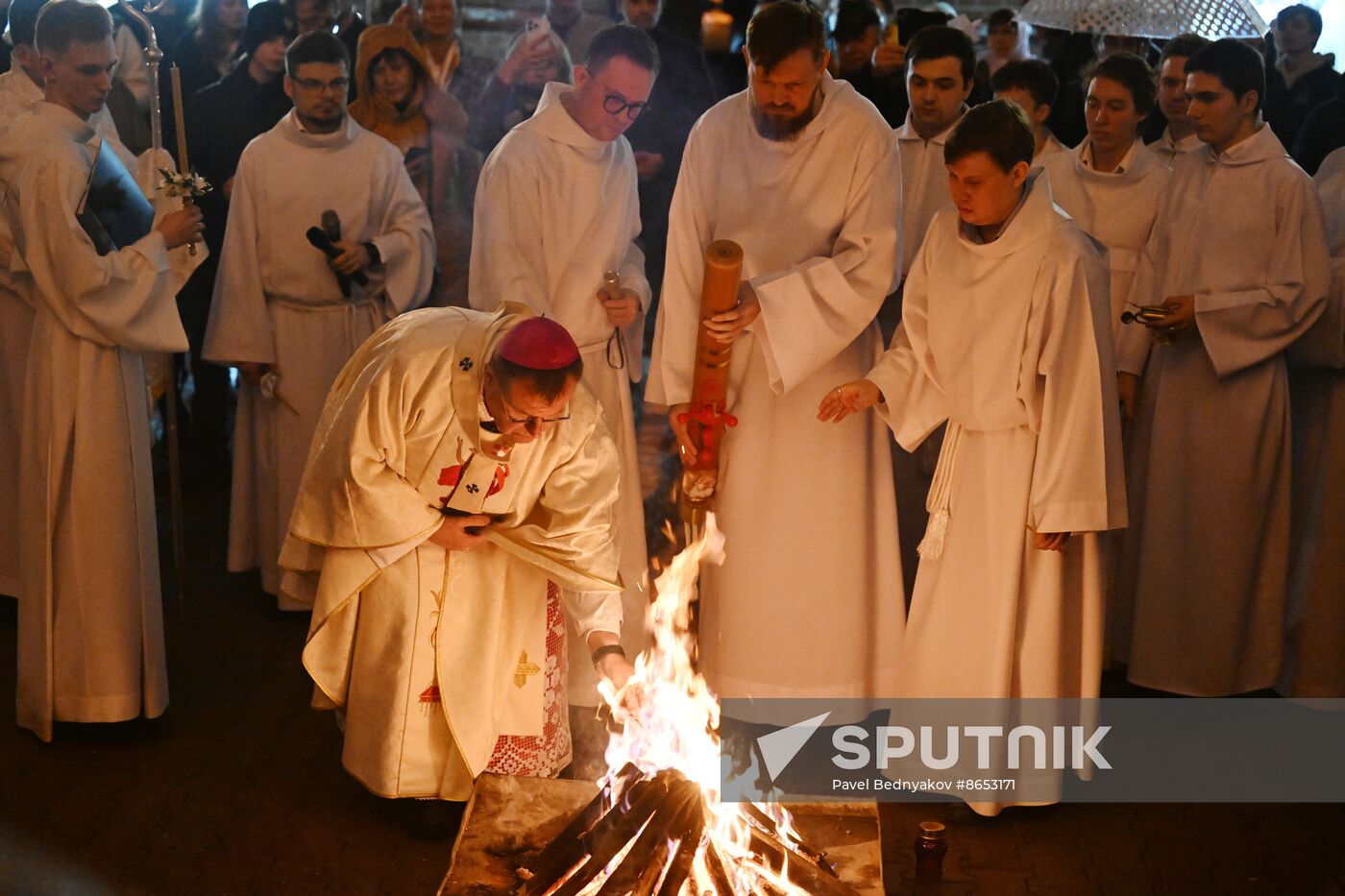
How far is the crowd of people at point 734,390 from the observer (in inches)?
161

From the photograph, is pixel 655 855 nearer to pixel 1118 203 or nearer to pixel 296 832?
pixel 296 832

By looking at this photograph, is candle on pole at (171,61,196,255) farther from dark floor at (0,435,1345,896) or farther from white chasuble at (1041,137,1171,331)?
white chasuble at (1041,137,1171,331)

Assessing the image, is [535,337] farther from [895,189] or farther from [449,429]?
[895,189]

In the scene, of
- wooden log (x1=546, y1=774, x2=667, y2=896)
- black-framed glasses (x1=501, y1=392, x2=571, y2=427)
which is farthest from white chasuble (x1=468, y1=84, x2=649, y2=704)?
wooden log (x1=546, y1=774, x2=667, y2=896)

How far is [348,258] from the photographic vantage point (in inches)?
226

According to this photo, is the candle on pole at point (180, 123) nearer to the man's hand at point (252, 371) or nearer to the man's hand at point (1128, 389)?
the man's hand at point (252, 371)

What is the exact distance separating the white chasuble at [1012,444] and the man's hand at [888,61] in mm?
2592

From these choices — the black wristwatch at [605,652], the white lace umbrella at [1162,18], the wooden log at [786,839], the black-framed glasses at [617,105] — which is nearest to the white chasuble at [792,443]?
the black-framed glasses at [617,105]

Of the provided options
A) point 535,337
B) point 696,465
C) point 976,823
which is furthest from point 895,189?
point 976,823

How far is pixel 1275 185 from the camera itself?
4.96 meters

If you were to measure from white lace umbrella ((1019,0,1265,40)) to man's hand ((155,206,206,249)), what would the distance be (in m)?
3.27

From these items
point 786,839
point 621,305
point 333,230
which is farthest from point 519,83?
point 786,839

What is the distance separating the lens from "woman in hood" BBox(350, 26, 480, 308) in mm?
6762

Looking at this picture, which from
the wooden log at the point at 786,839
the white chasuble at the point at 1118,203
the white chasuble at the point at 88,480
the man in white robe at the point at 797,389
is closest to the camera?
the wooden log at the point at 786,839
